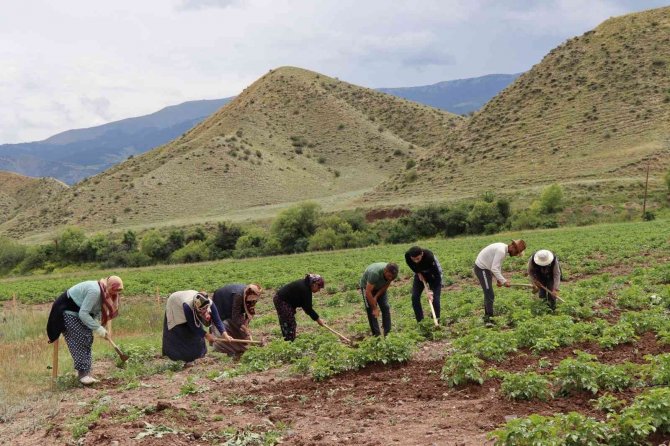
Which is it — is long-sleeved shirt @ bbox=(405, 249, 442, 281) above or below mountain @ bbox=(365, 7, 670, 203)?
below

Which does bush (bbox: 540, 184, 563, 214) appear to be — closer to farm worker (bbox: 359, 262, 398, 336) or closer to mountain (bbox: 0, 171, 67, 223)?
farm worker (bbox: 359, 262, 398, 336)

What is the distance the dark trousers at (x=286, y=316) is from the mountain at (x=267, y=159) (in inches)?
2166

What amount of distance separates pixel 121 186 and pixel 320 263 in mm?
52472

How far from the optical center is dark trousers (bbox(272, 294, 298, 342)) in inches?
456

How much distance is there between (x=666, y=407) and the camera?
567 cm

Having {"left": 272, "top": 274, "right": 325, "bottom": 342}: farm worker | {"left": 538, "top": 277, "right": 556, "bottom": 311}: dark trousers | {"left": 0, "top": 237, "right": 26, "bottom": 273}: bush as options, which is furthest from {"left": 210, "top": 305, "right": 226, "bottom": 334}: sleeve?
{"left": 0, "top": 237, "right": 26, "bottom": 273}: bush

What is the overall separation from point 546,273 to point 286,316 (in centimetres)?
519

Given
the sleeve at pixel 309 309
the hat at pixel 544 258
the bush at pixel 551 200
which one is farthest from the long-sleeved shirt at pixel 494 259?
the bush at pixel 551 200

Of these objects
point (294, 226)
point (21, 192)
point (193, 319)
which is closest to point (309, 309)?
point (193, 319)

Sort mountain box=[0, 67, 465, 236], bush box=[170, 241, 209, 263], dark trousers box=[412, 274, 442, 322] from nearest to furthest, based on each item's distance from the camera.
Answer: dark trousers box=[412, 274, 442, 322] < bush box=[170, 241, 209, 263] < mountain box=[0, 67, 465, 236]

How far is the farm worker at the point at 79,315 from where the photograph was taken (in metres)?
10.0

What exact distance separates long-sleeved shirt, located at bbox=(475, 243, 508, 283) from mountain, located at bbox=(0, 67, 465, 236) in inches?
2165

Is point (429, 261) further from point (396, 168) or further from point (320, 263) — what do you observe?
point (396, 168)

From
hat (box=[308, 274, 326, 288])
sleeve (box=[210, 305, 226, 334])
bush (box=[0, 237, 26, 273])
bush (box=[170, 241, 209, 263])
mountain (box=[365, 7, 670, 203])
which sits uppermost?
mountain (box=[365, 7, 670, 203])
